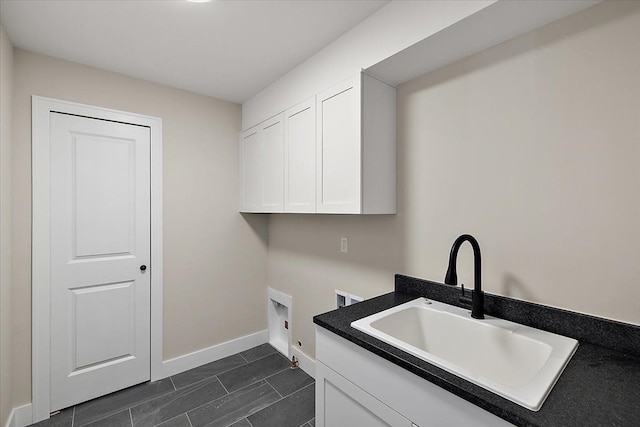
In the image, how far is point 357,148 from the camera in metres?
1.54

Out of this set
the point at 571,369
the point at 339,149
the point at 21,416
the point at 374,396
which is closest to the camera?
the point at 571,369

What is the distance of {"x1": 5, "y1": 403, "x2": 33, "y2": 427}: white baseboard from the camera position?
1.78 m

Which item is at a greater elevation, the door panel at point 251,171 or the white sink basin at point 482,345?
the door panel at point 251,171

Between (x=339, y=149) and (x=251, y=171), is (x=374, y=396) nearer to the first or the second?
(x=339, y=149)

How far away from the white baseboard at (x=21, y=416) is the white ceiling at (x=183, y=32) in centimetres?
228

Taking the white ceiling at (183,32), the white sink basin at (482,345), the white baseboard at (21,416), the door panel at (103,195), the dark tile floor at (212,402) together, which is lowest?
the dark tile floor at (212,402)

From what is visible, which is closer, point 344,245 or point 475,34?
point 475,34

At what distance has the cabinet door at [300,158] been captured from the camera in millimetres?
1846

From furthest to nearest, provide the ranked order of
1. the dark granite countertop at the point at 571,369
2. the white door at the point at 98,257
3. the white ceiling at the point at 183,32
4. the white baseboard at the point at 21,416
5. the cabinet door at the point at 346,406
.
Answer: the white door at the point at 98,257
the white baseboard at the point at 21,416
the white ceiling at the point at 183,32
the cabinet door at the point at 346,406
the dark granite countertop at the point at 571,369

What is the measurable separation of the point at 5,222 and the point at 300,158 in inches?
68.5

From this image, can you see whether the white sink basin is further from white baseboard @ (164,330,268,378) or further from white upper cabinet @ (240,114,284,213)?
white baseboard @ (164,330,268,378)

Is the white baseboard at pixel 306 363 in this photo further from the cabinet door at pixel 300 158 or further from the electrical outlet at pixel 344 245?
the cabinet door at pixel 300 158

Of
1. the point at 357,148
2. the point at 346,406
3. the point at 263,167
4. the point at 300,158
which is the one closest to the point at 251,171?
the point at 263,167

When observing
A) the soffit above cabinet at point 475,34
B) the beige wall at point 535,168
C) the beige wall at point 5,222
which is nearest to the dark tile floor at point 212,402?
the beige wall at point 5,222
